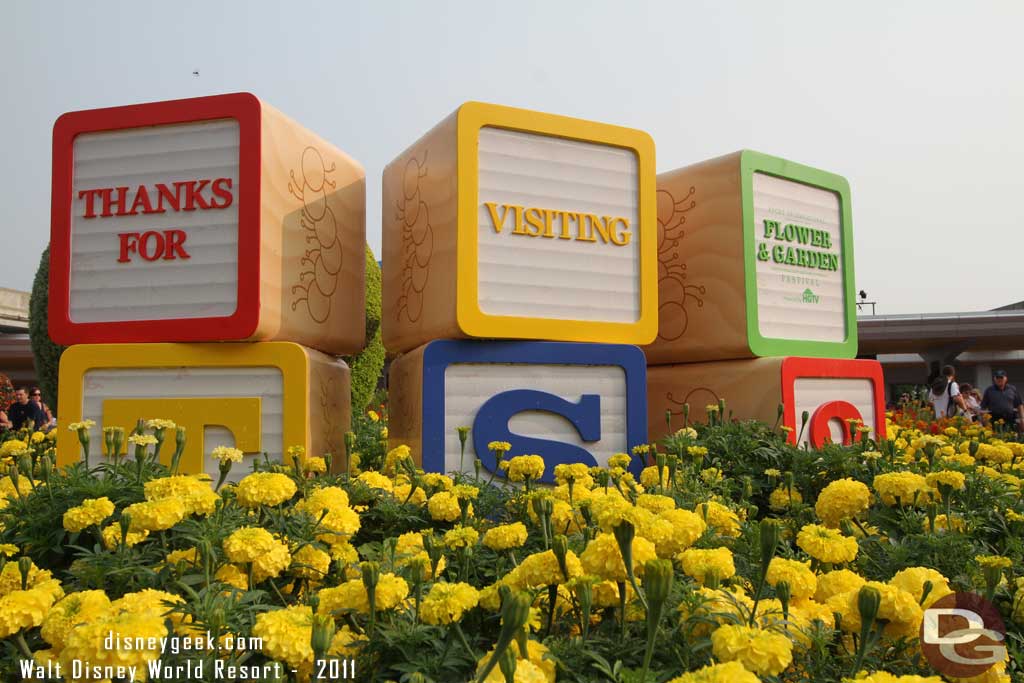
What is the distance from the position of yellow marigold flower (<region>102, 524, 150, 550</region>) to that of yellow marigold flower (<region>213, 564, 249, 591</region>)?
0.60ft

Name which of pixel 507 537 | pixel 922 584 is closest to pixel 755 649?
pixel 922 584

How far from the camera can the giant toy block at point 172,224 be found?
3213 millimetres

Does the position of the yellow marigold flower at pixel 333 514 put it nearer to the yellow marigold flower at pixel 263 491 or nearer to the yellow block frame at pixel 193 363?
the yellow marigold flower at pixel 263 491

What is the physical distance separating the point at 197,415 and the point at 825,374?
10.9 feet

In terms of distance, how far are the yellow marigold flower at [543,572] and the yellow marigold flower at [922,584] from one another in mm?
551

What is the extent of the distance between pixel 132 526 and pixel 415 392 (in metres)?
2.06

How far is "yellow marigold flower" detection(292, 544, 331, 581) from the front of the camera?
55.0 inches

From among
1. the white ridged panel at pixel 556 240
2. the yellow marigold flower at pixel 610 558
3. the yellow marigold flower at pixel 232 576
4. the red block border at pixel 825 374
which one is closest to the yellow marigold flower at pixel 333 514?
the yellow marigold flower at pixel 232 576

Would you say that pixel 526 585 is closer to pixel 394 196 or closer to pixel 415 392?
pixel 415 392

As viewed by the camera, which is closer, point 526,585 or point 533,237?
point 526,585

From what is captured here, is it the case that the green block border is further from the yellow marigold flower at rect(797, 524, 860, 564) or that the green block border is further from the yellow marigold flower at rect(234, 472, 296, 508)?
the yellow marigold flower at rect(234, 472, 296, 508)

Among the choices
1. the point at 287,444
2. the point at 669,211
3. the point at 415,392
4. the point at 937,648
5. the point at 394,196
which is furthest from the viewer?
the point at 669,211

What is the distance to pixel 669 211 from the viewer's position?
4605 mm

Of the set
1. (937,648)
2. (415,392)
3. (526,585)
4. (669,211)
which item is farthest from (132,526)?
(669,211)
